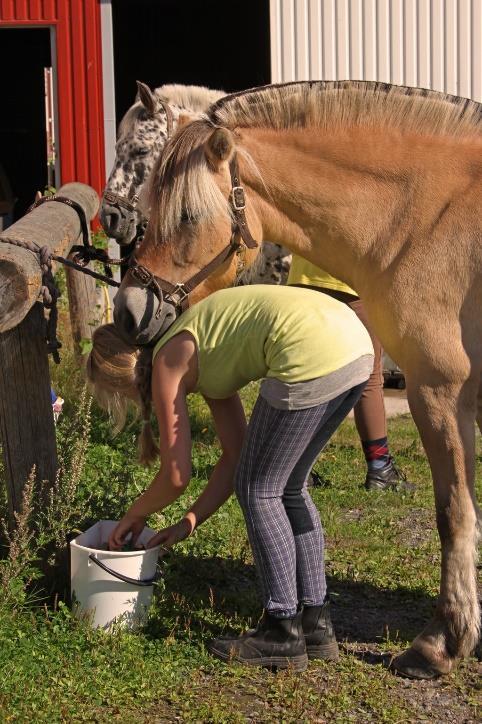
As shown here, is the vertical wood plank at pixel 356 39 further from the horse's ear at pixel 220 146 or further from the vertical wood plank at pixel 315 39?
the horse's ear at pixel 220 146

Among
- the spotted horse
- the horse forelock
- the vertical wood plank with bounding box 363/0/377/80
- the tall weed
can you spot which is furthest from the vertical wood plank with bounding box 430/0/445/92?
the tall weed

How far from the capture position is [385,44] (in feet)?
26.7

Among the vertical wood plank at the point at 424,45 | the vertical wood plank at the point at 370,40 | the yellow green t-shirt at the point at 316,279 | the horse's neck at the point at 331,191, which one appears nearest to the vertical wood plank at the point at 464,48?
the vertical wood plank at the point at 424,45

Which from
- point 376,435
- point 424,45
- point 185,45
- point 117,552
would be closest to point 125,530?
point 117,552

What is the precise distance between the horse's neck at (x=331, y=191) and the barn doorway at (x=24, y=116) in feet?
47.0

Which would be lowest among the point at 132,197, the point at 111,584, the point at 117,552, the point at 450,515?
the point at 111,584

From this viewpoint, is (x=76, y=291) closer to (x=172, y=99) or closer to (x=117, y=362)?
(x=172, y=99)

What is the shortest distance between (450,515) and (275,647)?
715 millimetres

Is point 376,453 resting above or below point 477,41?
below

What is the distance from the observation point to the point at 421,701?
3.11 metres

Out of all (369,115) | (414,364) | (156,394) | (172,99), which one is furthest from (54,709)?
(172,99)

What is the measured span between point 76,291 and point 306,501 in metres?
3.45

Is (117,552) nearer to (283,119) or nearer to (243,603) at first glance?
(243,603)

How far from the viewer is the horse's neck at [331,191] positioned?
3332mm
